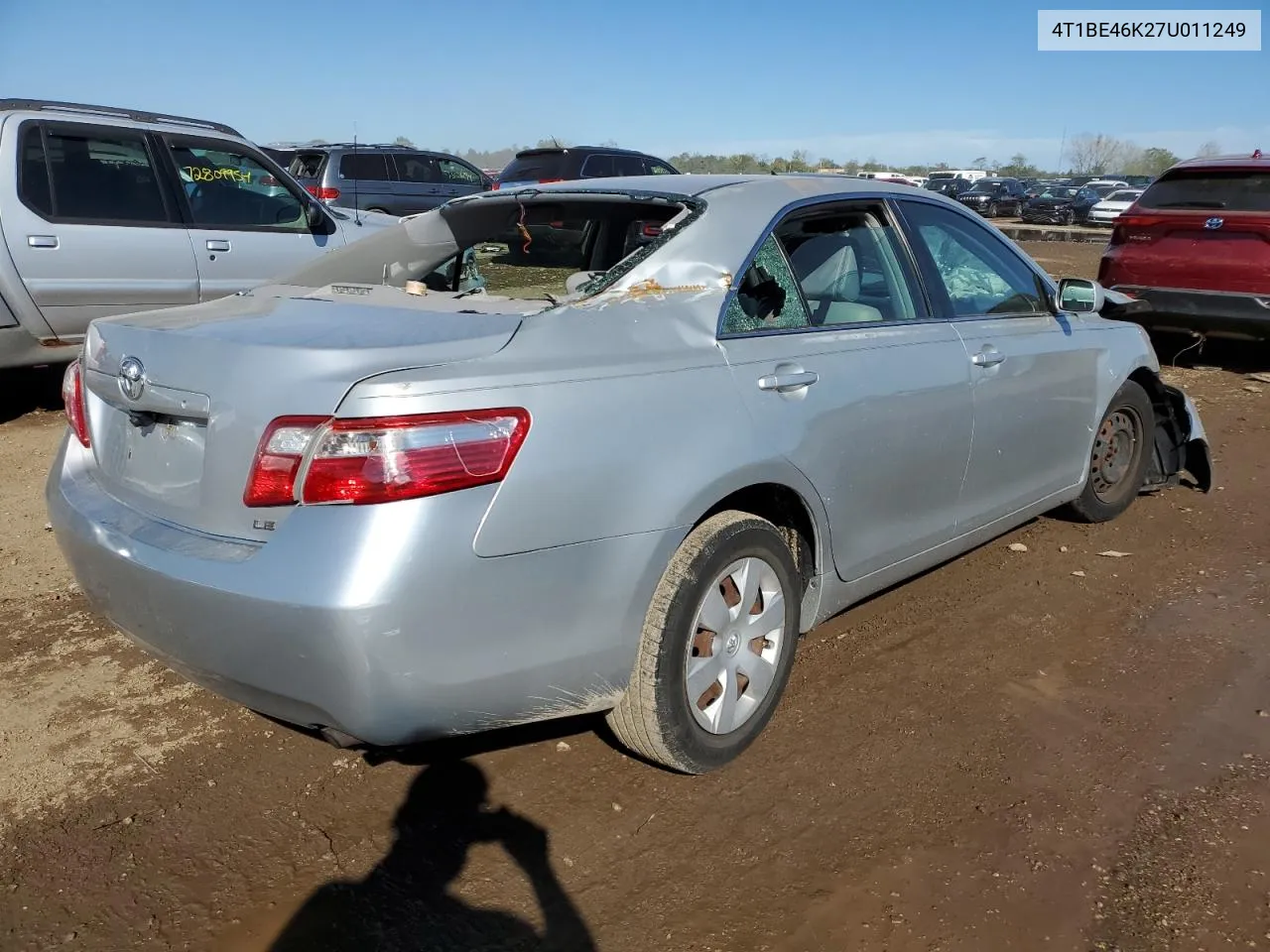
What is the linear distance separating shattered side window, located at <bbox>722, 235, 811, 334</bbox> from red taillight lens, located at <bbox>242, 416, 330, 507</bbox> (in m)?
1.22

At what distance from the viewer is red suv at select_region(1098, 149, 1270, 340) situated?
7.75m

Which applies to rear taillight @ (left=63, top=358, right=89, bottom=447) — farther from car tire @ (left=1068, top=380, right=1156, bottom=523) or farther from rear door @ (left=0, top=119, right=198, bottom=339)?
car tire @ (left=1068, top=380, right=1156, bottom=523)

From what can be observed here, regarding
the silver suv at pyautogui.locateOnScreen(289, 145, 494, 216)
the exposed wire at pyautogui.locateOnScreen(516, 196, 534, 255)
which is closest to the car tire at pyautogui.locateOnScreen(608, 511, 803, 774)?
the exposed wire at pyautogui.locateOnScreen(516, 196, 534, 255)

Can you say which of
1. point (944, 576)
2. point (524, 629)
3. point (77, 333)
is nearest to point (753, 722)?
point (524, 629)

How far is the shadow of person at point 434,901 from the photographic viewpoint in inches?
90.3

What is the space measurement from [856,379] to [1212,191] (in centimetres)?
655

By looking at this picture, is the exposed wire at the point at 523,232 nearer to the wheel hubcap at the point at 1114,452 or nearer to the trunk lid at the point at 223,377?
the trunk lid at the point at 223,377

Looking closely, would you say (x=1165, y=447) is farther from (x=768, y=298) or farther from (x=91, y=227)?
(x=91, y=227)

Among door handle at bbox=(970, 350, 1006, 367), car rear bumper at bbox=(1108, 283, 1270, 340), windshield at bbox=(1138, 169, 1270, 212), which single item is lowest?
car rear bumper at bbox=(1108, 283, 1270, 340)

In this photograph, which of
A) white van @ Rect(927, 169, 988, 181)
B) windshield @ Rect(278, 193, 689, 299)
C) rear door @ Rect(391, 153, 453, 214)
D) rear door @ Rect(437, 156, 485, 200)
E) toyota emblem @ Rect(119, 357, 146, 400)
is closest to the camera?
toyota emblem @ Rect(119, 357, 146, 400)

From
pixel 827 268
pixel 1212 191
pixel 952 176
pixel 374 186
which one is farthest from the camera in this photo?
pixel 952 176

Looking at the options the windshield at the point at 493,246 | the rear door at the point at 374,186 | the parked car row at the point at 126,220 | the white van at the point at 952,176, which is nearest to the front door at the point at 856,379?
the windshield at the point at 493,246

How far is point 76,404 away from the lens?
298cm

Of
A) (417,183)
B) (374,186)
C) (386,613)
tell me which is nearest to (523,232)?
(386,613)
